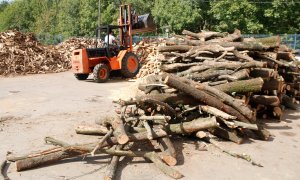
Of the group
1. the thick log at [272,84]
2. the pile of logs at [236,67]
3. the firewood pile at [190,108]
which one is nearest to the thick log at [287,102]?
the pile of logs at [236,67]

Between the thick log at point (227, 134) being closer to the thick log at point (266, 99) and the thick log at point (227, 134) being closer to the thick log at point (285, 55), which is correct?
the thick log at point (266, 99)

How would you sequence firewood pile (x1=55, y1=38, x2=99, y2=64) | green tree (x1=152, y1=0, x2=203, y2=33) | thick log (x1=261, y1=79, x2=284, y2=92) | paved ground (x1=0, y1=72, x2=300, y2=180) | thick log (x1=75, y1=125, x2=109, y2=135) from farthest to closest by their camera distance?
green tree (x1=152, y1=0, x2=203, y2=33) < firewood pile (x1=55, y1=38, x2=99, y2=64) < thick log (x1=261, y1=79, x2=284, y2=92) < thick log (x1=75, y1=125, x2=109, y2=135) < paved ground (x1=0, y1=72, x2=300, y2=180)

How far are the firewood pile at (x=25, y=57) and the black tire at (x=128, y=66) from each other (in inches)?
271

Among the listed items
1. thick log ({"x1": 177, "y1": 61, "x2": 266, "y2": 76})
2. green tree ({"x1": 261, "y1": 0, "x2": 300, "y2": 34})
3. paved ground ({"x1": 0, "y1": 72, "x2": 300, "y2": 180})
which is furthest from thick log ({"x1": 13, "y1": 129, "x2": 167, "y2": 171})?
green tree ({"x1": 261, "y1": 0, "x2": 300, "y2": 34})

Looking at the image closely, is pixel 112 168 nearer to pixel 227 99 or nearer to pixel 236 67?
pixel 227 99

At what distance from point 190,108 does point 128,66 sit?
8.81 meters

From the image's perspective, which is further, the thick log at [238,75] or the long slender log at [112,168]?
the thick log at [238,75]

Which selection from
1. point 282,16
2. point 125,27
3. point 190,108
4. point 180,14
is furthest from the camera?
point 180,14

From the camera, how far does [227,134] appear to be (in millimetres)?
6289

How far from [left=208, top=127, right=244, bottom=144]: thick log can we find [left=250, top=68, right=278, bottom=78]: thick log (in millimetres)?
1904

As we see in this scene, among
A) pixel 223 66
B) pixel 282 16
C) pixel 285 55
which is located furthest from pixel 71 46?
pixel 282 16

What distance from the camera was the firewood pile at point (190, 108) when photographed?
545 cm

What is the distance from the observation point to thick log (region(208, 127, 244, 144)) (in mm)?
6230

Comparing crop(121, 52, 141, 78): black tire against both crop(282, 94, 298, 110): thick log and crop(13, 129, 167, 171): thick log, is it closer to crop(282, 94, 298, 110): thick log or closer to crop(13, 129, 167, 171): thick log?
crop(282, 94, 298, 110): thick log
